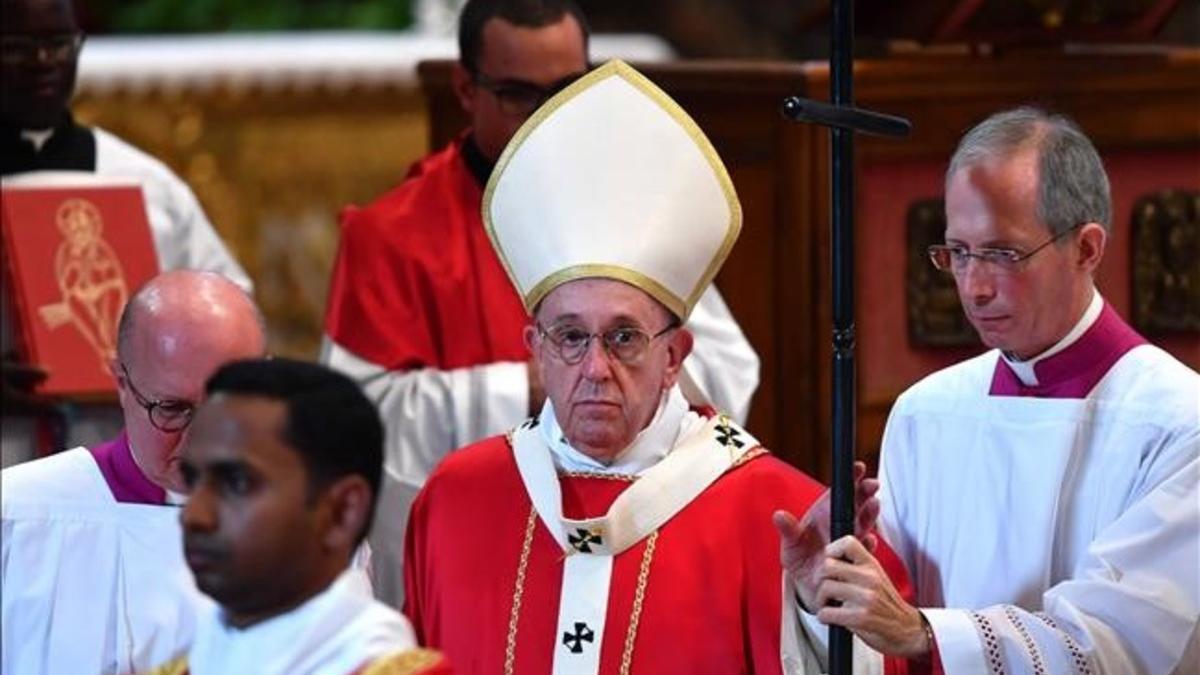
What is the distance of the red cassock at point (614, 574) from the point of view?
5195 mm

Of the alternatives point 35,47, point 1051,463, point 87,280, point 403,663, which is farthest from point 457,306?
point 403,663

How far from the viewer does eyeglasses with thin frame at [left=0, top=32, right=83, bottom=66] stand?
730 centimetres

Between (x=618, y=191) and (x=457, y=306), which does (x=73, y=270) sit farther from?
(x=618, y=191)

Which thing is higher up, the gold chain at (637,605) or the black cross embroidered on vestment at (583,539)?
the black cross embroidered on vestment at (583,539)

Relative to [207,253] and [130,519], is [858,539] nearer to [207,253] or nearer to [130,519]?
[130,519]

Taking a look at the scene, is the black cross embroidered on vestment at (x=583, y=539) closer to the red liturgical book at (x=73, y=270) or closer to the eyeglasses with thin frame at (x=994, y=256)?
the eyeglasses with thin frame at (x=994, y=256)

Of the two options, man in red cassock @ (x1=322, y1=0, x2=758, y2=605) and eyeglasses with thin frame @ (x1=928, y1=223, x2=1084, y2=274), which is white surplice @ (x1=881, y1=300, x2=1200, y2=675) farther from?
man in red cassock @ (x1=322, y1=0, x2=758, y2=605)

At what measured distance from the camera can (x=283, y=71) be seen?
36.1 ft

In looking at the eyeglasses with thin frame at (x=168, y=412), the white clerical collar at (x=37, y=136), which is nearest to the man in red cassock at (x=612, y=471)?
the eyeglasses with thin frame at (x=168, y=412)

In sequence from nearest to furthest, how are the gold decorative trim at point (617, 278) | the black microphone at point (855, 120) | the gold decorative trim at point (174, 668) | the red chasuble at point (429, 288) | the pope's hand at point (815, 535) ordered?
the gold decorative trim at point (174, 668) < the black microphone at point (855, 120) < the pope's hand at point (815, 535) < the gold decorative trim at point (617, 278) < the red chasuble at point (429, 288)

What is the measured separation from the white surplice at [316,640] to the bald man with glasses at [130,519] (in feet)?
3.77

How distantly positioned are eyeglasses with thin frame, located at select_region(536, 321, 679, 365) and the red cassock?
27 cm

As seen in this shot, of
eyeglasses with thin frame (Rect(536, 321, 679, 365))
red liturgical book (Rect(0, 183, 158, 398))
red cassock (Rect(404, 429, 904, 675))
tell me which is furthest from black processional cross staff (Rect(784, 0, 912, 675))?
red liturgical book (Rect(0, 183, 158, 398))

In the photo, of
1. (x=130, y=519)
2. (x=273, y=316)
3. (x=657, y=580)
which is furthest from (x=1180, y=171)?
(x=273, y=316)
